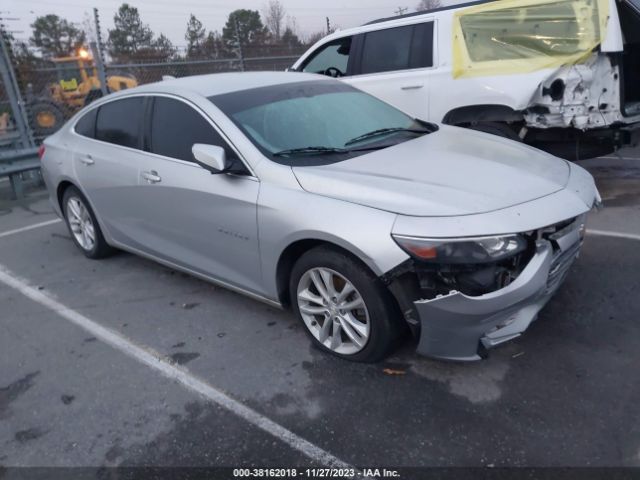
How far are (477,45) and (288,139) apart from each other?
3.52m

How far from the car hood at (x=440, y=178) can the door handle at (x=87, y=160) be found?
230 cm

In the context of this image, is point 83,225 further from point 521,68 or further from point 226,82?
point 521,68

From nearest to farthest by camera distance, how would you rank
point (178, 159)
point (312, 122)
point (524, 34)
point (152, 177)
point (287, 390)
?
1. point (287, 390)
2. point (312, 122)
3. point (178, 159)
4. point (152, 177)
5. point (524, 34)

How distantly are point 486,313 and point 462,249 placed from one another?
13.4 inches

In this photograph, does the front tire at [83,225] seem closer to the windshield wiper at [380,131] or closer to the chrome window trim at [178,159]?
the chrome window trim at [178,159]

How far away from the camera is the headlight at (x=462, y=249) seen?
101 inches

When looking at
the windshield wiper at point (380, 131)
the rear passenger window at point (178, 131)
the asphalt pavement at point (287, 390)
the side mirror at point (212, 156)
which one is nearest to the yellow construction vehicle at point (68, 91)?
the rear passenger window at point (178, 131)

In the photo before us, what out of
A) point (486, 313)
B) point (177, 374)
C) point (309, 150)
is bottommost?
point (177, 374)

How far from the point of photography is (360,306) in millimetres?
2984

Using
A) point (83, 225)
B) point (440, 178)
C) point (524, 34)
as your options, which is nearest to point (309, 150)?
point (440, 178)

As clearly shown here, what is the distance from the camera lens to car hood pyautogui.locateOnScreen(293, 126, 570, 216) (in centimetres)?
275

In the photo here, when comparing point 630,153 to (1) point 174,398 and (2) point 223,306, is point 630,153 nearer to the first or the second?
(2) point 223,306

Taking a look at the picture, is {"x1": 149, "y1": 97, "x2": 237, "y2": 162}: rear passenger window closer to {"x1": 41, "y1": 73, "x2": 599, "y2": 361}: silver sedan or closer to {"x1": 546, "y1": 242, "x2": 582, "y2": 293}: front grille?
{"x1": 41, "y1": 73, "x2": 599, "y2": 361}: silver sedan

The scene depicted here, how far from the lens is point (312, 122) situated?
3678mm
